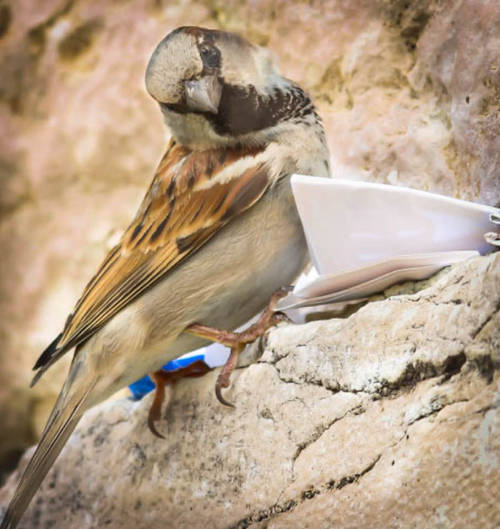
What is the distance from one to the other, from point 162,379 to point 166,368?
0.53ft

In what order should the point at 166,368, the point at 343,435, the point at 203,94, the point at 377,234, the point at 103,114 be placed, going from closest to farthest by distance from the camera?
the point at 343,435 → the point at 377,234 → the point at 203,94 → the point at 166,368 → the point at 103,114

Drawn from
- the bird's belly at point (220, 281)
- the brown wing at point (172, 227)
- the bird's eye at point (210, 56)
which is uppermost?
the bird's eye at point (210, 56)

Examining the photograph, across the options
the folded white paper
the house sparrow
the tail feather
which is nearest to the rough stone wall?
the house sparrow

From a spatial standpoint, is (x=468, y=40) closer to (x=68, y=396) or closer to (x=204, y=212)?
(x=204, y=212)

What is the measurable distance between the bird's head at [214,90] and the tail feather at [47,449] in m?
0.62

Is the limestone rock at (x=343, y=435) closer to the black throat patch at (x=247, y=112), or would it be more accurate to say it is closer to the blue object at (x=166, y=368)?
the blue object at (x=166, y=368)

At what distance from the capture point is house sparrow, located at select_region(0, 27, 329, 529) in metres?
1.65

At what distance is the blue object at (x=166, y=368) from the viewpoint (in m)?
1.94

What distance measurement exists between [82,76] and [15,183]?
1.48 ft

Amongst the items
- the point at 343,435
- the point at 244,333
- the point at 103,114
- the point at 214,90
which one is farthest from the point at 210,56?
the point at 103,114

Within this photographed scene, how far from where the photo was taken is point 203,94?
1.62 meters

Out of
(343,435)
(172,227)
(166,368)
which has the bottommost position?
(166,368)

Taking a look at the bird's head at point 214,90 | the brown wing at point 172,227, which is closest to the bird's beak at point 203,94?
the bird's head at point 214,90

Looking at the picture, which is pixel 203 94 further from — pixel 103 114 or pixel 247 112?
pixel 103 114
